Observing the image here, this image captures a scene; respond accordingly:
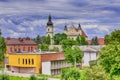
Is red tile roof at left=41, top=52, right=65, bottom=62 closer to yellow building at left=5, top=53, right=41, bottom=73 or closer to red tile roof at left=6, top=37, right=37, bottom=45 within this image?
yellow building at left=5, top=53, right=41, bottom=73

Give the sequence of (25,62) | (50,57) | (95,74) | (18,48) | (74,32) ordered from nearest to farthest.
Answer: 1. (95,74)
2. (25,62)
3. (50,57)
4. (18,48)
5. (74,32)

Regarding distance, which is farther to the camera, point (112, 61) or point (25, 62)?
point (25, 62)

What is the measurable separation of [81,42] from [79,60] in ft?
186

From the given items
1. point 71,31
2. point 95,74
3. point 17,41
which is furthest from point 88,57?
point 71,31

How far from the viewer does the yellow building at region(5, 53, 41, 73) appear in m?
55.3

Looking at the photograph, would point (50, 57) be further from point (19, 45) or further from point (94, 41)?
point (94, 41)

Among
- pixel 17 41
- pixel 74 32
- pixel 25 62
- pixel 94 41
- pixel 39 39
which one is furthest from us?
pixel 74 32

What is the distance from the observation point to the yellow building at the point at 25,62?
2179 inches

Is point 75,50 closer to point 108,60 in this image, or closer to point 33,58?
point 33,58

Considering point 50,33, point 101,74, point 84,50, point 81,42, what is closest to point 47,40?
point 81,42

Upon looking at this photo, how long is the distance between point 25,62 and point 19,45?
78.8 ft

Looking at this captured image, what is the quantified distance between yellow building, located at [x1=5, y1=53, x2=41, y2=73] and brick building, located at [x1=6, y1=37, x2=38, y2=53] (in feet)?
59.9

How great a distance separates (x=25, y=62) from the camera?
56.3 m

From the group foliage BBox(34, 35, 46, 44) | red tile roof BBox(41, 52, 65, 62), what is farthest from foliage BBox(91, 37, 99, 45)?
red tile roof BBox(41, 52, 65, 62)
